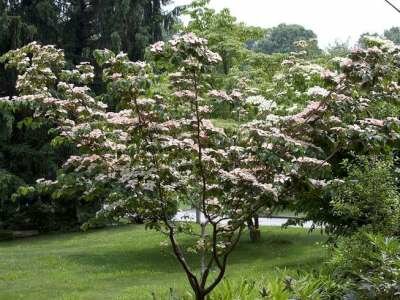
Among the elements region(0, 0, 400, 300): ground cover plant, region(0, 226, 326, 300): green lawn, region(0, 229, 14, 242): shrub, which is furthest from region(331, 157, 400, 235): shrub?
region(0, 229, 14, 242): shrub

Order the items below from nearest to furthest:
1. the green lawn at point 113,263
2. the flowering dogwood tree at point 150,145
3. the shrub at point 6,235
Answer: the flowering dogwood tree at point 150,145 < the green lawn at point 113,263 < the shrub at point 6,235

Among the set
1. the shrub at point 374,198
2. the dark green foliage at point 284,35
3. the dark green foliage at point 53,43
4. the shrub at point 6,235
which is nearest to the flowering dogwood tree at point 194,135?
the shrub at point 374,198

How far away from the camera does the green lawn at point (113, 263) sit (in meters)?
9.35

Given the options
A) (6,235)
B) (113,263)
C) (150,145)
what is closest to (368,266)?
(150,145)

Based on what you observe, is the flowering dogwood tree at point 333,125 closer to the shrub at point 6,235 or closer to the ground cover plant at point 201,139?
the ground cover plant at point 201,139

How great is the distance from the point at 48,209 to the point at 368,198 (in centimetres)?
1442

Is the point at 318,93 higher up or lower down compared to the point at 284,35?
lower down

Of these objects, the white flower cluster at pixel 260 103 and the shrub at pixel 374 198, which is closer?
the white flower cluster at pixel 260 103

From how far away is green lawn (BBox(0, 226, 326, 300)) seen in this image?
30.7 feet

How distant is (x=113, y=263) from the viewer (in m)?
12.4

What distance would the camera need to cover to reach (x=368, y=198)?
21.9ft

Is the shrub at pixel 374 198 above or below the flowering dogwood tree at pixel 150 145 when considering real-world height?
below

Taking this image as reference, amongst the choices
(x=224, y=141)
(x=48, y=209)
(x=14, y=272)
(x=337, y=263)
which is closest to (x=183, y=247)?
(x=14, y=272)

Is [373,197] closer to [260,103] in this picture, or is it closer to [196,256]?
[260,103]
